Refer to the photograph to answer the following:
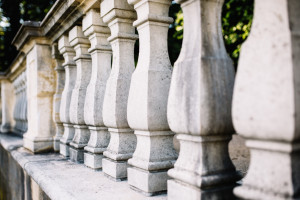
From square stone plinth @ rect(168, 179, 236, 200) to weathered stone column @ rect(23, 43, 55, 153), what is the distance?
2.57 metres

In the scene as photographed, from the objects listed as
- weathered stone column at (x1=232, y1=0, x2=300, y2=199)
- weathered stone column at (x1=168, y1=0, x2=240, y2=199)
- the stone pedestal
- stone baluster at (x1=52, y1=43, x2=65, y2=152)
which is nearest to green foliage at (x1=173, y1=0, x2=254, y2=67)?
stone baluster at (x1=52, y1=43, x2=65, y2=152)

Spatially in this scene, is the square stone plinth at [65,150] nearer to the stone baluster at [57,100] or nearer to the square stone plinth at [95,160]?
the stone baluster at [57,100]

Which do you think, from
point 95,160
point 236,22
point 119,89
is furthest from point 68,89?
point 236,22

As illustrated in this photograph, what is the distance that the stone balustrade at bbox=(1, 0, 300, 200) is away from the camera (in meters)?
1.06

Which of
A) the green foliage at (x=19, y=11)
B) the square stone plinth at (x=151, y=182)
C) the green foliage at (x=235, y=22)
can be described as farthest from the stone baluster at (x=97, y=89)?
the green foliage at (x=19, y=11)

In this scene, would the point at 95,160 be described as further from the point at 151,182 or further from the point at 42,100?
the point at 42,100

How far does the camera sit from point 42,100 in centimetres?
377

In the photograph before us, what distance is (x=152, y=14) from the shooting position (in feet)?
5.86

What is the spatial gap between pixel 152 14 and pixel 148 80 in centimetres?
39

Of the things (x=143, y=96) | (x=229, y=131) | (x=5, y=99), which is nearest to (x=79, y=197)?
(x=143, y=96)

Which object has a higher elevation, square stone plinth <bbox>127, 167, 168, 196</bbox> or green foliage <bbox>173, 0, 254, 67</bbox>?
green foliage <bbox>173, 0, 254, 67</bbox>

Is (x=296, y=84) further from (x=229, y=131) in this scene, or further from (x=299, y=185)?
(x=229, y=131)

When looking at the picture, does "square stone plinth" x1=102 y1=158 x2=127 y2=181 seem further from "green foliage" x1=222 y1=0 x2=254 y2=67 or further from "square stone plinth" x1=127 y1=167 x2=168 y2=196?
"green foliage" x1=222 y1=0 x2=254 y2=67

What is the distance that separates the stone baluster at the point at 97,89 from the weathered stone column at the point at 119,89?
0.29m
